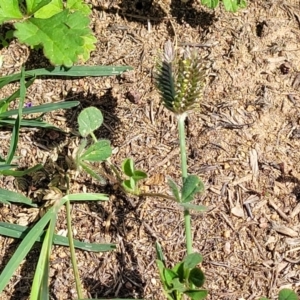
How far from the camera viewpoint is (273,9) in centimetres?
258

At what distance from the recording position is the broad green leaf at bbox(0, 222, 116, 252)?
88.4 inches

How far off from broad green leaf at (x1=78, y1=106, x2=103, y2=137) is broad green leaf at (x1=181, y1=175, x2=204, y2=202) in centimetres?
46

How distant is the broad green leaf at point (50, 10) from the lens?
2490 millimetres

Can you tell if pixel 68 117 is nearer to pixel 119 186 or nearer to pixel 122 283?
pixel 119 186

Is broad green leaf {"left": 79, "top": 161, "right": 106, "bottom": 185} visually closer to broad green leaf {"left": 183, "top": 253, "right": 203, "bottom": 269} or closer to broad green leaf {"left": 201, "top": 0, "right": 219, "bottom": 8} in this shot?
broad green leaf {"left": 183, "top": 253, "right": 203, "bottom": 269}

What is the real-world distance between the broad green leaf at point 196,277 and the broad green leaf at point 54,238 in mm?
425

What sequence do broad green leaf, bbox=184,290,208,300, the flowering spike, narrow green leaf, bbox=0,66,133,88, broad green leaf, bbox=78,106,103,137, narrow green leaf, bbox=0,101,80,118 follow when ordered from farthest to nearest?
narrow green leaf, bbox=0,66,133,88 < narrow green leaf, bbox=0,101,80,118 < broad green leaf, bbox=78,106,103,137 < the flowering spike < broad green leaf, bbox=184,290,208,300

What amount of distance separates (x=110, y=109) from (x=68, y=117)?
0.55 feet

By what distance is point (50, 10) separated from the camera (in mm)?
2500

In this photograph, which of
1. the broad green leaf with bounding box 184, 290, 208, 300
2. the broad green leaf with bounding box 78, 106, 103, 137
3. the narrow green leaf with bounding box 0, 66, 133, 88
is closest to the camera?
the broad green leaf with bounding box 184, 290, 208, 300

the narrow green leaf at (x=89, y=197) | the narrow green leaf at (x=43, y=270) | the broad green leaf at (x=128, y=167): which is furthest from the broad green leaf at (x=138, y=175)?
the narrow green leaf at (x=43, y=270)

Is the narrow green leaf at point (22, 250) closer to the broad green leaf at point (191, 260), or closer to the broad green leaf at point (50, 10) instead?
the broad green leaf at point (191, 260)

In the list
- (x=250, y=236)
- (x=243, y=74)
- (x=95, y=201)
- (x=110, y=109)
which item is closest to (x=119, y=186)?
(x=95, y=201)

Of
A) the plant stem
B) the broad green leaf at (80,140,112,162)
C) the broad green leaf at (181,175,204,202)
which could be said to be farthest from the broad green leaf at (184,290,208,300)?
the broad green leaf at (80,140,112,162)
